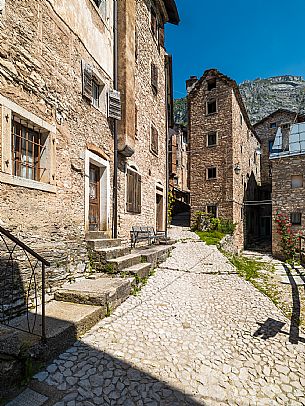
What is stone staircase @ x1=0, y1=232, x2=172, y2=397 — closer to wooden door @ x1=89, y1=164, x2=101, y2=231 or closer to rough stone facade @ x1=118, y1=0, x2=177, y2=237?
wooden door @ x1=89, y1=164, x2=101, y2=231

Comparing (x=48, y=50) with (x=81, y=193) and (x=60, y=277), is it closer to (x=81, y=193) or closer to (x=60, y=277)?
(x=81, y=193)

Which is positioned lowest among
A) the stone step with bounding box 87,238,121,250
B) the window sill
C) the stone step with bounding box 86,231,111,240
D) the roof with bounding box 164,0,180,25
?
the stone step with bounding box 87,238,121,250

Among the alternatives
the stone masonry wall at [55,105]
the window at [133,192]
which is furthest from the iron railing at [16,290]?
the window at [133,192]

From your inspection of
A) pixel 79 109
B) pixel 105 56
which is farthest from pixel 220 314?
pixel 105 56

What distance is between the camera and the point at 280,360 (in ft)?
10.4

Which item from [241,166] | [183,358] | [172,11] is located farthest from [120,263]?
[241,166]

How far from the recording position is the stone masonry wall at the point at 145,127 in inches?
327

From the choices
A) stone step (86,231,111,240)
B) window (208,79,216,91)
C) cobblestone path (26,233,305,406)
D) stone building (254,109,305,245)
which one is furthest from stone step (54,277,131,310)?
stone building (254,109,305,245)

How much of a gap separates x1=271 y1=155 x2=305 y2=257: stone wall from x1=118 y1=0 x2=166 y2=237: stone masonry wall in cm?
990

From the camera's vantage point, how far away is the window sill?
3.65m

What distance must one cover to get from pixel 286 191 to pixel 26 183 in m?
17.3

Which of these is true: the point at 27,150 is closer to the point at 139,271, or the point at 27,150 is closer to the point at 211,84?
the point at 139,271

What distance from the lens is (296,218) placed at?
1691 centimetres

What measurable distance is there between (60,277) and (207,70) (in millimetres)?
20562
